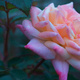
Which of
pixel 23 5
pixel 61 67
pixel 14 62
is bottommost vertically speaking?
pixel 14 62

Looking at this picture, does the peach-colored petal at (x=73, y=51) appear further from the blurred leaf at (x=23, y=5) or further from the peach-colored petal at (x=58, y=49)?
the blurred leaf at (x=23, y=5)

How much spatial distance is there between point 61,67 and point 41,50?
0.18 feet

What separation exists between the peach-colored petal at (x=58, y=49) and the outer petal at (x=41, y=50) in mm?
12

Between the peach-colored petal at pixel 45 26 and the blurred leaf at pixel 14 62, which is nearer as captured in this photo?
the peach-colored petal at pixel 45 26

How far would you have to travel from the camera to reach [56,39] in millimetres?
314

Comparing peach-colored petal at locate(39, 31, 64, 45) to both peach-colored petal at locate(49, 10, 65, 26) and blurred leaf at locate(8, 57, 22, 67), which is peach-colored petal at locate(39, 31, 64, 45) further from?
blurred leaf at locate(8, 57, 22, 67)

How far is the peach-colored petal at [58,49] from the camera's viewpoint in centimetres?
30

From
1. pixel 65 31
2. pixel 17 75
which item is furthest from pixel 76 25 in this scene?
pixel 17 75

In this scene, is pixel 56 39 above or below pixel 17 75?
above

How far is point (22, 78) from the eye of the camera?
15.3 inches

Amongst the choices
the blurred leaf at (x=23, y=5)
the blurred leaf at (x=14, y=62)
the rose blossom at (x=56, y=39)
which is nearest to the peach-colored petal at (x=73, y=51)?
the rose blossom at (x=56, y=39)

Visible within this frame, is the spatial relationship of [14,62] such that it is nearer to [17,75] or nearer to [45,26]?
[17,75]

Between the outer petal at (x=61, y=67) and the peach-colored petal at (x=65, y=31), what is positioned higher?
the peach-colored petal at (x=65, y=31)

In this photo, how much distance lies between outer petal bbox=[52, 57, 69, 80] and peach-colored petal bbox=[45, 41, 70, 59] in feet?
0.05
